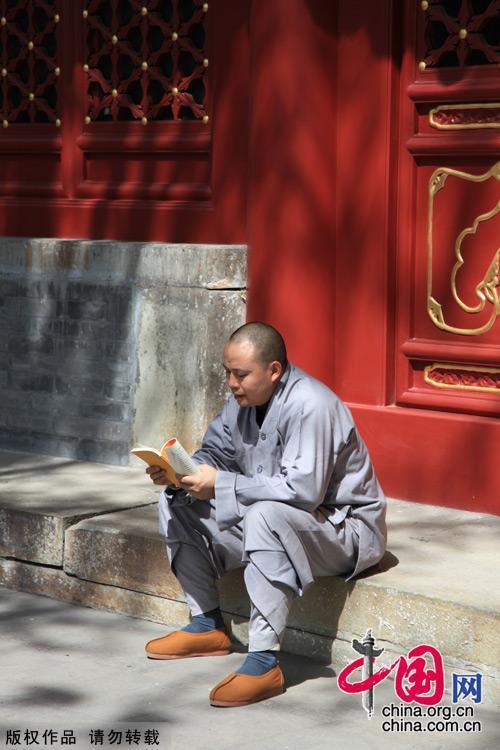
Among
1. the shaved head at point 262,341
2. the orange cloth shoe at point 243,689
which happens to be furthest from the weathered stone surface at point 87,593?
the shaved head at point 262,341

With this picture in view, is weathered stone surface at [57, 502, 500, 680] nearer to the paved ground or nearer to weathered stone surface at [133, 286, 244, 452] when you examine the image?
the paved ground

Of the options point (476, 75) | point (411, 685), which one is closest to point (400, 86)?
point (476, 75)

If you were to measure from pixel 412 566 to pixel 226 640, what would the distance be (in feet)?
2.37

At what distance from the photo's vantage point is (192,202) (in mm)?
7438

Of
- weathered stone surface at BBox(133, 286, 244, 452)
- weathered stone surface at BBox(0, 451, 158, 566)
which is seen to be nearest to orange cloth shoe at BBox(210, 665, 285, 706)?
weathered stone surface at BBox(0, 451, 158, 566)

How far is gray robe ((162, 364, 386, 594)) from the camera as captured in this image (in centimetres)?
509

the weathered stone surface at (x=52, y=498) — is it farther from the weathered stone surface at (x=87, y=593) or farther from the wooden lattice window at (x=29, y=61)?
the wooden lattice window at (x=29, y=61)

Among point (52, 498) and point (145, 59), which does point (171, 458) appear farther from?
point (145, 59)

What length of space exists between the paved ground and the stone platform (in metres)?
0.16

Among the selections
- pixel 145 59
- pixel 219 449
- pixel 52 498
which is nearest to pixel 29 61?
pixel 145 59

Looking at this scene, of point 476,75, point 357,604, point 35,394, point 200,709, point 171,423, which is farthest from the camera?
point 35,394

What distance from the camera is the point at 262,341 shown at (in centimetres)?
520

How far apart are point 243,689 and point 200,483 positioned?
28.3 inches

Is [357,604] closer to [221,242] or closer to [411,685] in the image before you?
[411,685]
